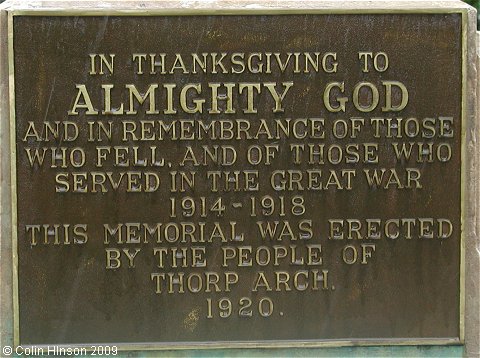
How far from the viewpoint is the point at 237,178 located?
4.10 m

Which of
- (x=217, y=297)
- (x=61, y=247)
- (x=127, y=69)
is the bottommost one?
(x=217, y=297)

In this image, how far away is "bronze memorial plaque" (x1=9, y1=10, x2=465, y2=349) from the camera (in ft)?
13.3

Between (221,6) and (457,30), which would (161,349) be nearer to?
(221,6)

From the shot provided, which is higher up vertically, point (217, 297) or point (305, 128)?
point (305, 128)

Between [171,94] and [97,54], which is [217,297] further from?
[97,54]

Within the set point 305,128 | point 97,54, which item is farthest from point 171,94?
point 305,128

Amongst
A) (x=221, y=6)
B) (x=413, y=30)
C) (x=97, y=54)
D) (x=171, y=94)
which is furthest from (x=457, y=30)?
(x=97, y=54)

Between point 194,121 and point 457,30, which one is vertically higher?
point 457,30

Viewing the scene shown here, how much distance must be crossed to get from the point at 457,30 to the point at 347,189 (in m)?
1.06

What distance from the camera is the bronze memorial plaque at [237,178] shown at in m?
4.05

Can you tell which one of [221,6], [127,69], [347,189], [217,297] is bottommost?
[217,297]

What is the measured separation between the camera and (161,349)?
409 cm

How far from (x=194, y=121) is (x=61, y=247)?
3.25 ft

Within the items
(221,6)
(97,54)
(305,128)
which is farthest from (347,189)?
(97,54)
